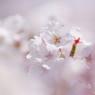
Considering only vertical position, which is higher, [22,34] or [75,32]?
[22,34]

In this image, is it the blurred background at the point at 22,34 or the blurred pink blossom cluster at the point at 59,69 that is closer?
the blurred pink blossom cluster at the point at 59,69

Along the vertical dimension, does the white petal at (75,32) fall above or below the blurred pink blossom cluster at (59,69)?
above

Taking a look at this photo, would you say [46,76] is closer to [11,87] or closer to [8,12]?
[11,87]

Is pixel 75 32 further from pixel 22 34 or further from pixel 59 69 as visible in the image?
pixel 22 34

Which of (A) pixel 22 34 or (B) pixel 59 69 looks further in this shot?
(A) pixel 22 34

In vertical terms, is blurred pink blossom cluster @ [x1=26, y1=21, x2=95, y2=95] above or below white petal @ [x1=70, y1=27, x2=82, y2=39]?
below

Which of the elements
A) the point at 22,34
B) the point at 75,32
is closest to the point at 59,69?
the point at 75,32

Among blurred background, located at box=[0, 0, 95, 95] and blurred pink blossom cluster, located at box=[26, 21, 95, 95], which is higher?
blurred background, located at box=[0, 0, 95, 95]

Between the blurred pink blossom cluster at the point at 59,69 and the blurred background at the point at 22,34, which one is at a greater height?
the blurred background at the point at 22,34

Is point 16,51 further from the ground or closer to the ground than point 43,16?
closer to the ground

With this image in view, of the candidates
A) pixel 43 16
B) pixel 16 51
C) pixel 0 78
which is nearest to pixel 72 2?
pixel 43 16

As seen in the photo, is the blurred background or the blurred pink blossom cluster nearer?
the blurred pink blossom cluster
